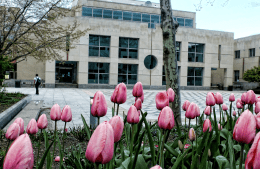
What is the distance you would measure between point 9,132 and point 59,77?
30374 millimetres

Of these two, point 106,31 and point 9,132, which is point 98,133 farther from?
point 106,31

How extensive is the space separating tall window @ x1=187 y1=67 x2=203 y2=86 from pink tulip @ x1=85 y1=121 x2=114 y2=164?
28979 millimetres

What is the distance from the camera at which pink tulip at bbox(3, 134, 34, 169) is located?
69cm

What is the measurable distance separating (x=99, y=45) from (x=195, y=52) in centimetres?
1293

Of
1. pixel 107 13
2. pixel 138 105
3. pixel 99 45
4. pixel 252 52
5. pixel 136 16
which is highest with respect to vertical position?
pixel 107 13

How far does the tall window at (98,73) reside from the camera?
25.2 meters

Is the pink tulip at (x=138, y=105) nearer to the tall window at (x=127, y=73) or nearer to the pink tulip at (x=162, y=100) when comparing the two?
the pink tulip at (x=162, y=100)

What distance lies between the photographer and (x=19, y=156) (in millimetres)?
703

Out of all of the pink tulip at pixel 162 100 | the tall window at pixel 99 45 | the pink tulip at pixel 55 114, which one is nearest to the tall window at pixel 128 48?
the tall window at pixel 99 45

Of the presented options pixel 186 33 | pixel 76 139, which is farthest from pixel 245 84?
pixel 76 139

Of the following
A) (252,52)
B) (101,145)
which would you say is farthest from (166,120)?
(252,52)

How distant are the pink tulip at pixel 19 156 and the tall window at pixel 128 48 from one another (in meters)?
25.7

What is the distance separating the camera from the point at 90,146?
2.79ft

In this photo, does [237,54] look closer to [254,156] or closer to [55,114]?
[55,114]
